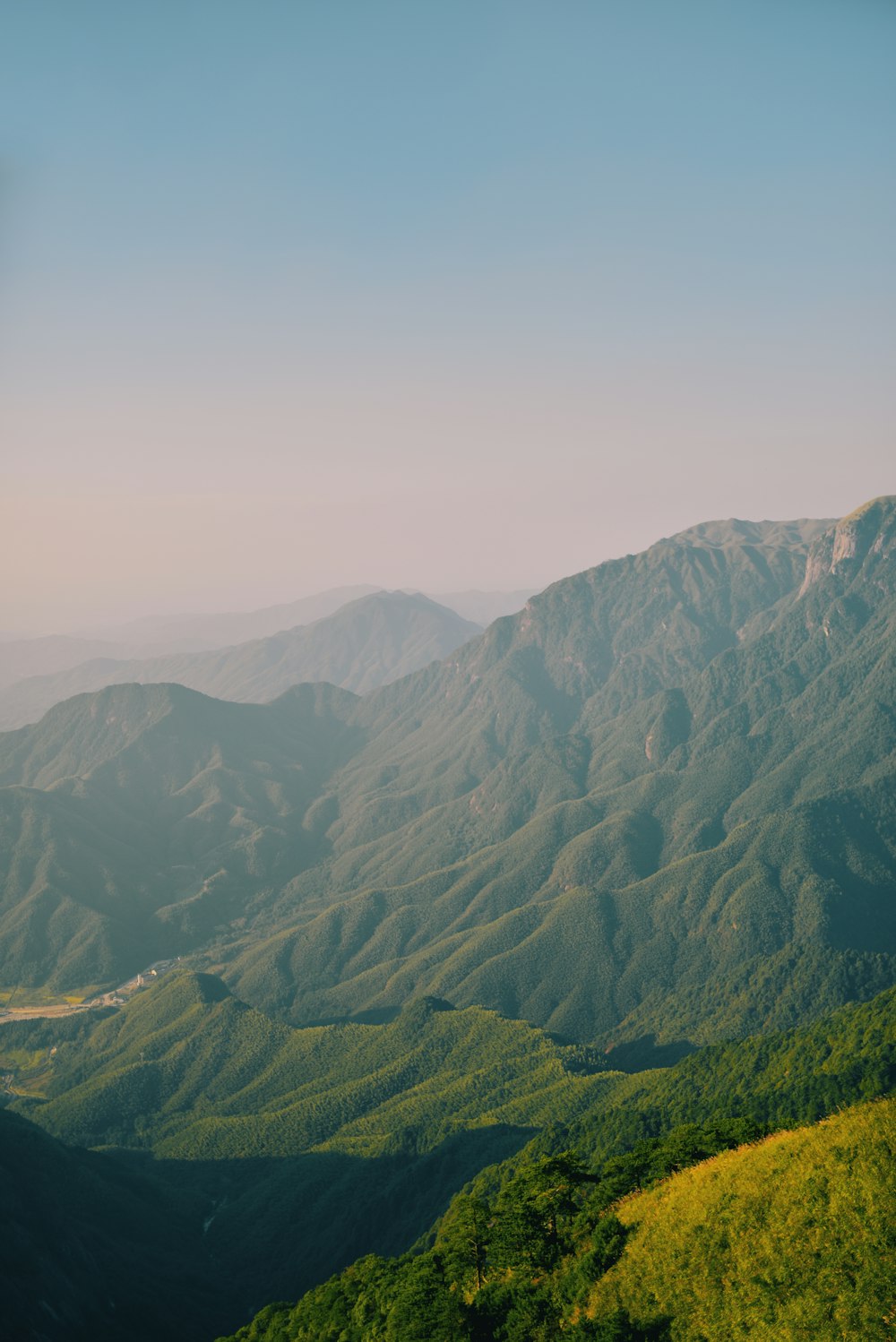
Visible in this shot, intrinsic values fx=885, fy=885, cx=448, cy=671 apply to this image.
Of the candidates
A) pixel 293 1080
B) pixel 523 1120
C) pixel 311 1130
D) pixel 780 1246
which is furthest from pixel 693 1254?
pixel 293 1080

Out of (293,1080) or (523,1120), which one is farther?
(293,1080)

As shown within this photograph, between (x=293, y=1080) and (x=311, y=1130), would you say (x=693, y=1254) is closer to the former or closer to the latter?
(x=311, y=1130)

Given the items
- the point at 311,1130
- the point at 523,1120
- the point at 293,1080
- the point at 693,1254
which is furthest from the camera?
the point at 293,1080

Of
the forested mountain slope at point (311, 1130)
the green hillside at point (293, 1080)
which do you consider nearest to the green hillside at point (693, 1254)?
the forested mountain slope at point (311, 1130)

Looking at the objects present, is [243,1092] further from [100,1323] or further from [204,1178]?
[100,1323]

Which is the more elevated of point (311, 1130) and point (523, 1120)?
point (523, 1120)

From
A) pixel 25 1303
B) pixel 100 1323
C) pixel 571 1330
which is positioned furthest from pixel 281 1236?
pixel 571 1330

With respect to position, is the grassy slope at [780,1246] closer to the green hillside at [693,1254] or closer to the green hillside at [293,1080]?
the green hillside at [693,1254]

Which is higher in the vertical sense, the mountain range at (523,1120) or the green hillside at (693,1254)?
the green hillside at (693,1254)

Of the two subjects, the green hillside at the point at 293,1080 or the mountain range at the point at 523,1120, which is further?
the green hillside at the point at 293,1080

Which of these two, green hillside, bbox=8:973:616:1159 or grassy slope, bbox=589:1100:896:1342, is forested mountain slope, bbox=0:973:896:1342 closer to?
green hillside, bbox=8:973:616:1159

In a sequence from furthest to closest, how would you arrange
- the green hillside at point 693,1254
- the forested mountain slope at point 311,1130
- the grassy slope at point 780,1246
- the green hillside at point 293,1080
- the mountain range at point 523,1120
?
1. the green hillside at point 293,1080
2. the forested mountain slope at point 311,1130
3. the mountain range at point 523,1120
4. the green hillside at point 693,1254
5. the grassy slope at point 780,1246
